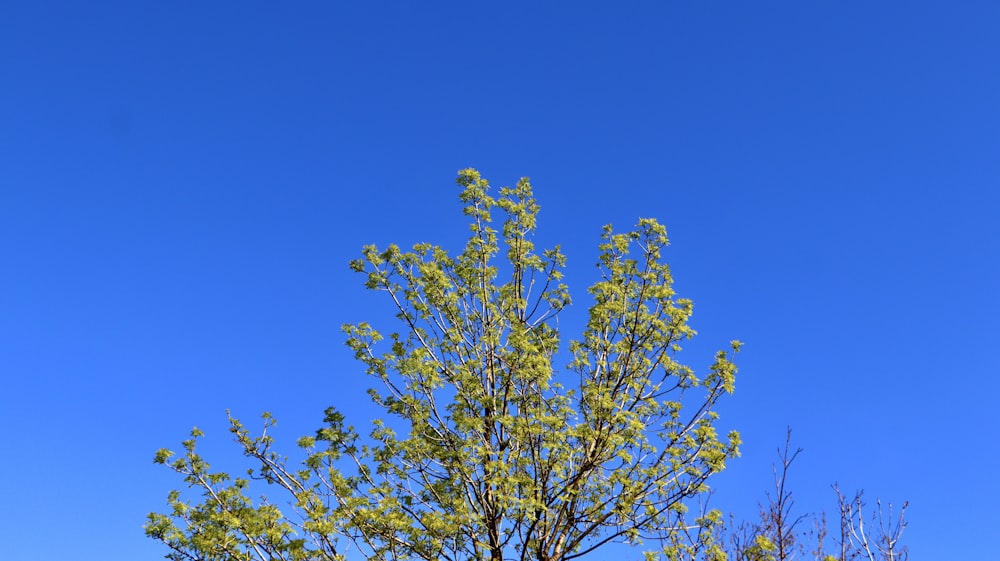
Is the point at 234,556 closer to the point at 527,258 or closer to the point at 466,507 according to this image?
the point at 466,507

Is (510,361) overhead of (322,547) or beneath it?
overhead

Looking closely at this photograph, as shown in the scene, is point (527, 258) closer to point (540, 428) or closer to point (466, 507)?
point (540, 428)

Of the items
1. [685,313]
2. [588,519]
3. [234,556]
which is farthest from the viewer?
[685,313]

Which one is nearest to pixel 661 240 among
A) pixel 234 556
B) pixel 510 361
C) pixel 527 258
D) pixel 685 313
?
pixel 685 313

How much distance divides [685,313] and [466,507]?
399 centimetres

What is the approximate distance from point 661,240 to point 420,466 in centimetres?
470

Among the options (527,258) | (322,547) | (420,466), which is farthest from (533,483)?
(527,258)

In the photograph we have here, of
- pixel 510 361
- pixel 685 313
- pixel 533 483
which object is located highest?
pixel 685 313

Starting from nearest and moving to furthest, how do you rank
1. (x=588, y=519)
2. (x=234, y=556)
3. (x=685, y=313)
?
(x=234, y=556)
(x=588, y=519)
(x=685, y=313)

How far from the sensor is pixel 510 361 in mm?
10266

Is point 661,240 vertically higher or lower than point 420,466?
higher

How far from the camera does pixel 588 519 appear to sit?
9.77 metres

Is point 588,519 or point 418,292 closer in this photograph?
point 588,519

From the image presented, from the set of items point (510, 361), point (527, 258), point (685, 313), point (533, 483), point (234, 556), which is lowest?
point (234, 556)
